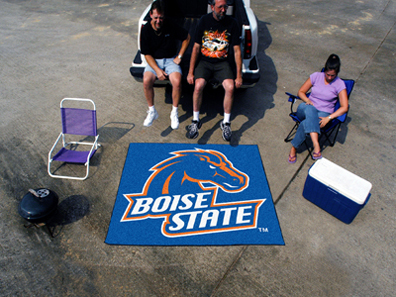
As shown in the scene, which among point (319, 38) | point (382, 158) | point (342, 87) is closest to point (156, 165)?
point (342, 87)

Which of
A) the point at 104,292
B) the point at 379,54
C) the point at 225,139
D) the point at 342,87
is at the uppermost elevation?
the point at 342,87

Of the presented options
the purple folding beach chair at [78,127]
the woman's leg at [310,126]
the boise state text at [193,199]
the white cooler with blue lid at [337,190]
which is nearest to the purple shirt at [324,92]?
the woman's leg at [310,126]

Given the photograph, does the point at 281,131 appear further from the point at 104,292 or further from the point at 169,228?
the point at 104,292

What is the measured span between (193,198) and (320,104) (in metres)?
2.25

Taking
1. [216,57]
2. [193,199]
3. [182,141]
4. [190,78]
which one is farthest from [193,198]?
[216,57]

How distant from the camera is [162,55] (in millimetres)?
4102

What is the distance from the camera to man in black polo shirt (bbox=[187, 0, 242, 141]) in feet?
12.8

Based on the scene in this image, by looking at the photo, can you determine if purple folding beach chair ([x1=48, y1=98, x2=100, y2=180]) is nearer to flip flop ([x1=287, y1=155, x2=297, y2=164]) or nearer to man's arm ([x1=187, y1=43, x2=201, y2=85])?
man's arm ([x1=187, y1=43, x2=201, y2=85])

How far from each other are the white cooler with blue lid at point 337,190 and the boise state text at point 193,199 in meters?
0.67

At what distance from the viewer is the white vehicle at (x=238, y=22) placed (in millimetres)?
4238

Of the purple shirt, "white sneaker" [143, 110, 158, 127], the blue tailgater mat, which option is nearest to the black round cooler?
the blue tailgater mat

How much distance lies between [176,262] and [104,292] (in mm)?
710

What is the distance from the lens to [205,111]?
15.6 feet

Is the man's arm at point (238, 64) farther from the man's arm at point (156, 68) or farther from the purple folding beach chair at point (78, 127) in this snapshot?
the purple folding beach chair at point (78, 127)
